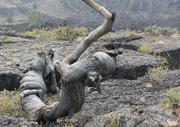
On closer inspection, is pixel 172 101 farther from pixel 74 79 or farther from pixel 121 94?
pixel 74 79

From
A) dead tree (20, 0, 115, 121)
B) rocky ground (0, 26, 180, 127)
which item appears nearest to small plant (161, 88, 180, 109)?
rocky ground (0, 26, 180, 127)

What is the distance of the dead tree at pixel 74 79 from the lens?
2.47 m

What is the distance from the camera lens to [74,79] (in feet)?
8.23

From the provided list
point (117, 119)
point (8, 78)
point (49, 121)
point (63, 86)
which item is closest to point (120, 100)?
point (117, 119)

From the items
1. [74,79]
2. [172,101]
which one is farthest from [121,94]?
[74,79]

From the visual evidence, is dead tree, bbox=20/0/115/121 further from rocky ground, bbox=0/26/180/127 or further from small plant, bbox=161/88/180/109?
small plant, bbox=161/88/180/109

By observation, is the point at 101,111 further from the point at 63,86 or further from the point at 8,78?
the point at 8,78

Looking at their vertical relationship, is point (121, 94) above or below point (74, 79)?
below

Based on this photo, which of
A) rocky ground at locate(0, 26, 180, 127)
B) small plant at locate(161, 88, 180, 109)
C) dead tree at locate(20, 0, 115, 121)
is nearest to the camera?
dead tree at locate(20, 0, 115, 121)

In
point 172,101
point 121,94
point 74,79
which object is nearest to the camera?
point 74,79

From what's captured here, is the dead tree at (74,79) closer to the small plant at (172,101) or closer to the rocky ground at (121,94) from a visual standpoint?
the rocky ground at (121,94)

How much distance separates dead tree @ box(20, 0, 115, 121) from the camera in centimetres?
247

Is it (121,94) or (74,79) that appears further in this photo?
(121,94)

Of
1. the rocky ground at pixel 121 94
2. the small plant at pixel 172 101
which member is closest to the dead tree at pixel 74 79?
the rocky ground at pixel 121 94
